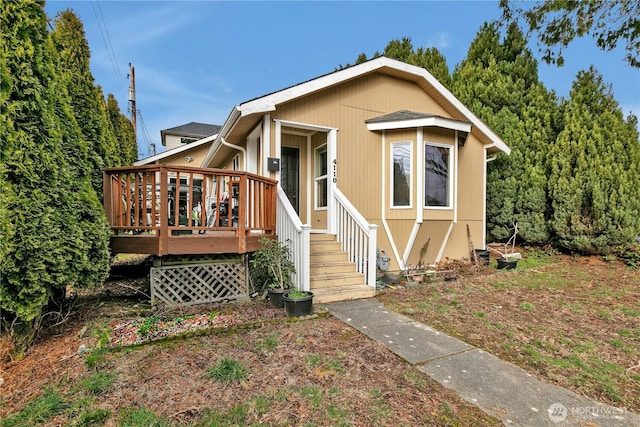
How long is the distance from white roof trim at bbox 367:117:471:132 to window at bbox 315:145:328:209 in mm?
1220

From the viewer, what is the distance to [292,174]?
7.51 metres

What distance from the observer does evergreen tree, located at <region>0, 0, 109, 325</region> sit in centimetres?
289

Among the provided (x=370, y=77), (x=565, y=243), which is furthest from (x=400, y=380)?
(x=565, y=243)

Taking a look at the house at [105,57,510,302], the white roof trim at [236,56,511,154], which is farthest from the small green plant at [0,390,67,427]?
the white roof trim at [236,56,511,154]

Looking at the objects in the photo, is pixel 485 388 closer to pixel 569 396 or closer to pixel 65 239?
pixel 569 396

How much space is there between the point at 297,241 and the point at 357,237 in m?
1.36

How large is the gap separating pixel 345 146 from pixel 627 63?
7.51m

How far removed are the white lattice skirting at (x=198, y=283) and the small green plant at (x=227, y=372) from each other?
204cm

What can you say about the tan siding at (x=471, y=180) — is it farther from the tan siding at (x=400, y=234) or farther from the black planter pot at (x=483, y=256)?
the tan siding at (x=400, y=234)

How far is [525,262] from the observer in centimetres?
820

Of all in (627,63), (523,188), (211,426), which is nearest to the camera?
(211,426)

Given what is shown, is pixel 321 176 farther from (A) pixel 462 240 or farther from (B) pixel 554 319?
(B) pixel 554 319

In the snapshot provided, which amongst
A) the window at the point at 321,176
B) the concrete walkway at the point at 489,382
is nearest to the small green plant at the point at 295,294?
the concrete walkway at the point at 489,382

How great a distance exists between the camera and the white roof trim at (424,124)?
20.6ft
